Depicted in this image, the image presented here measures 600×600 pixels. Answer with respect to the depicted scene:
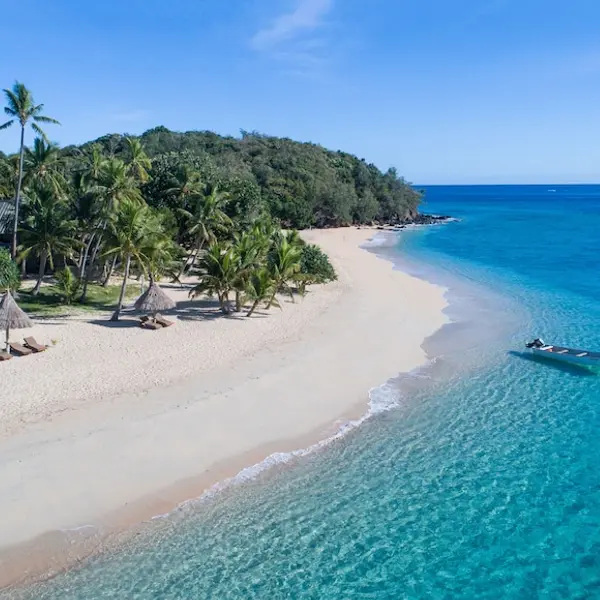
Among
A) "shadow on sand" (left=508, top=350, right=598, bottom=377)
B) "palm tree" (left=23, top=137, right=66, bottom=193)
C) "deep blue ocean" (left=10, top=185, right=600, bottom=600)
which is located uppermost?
"palm tree" (left=23, top=137, right=66, bottom=193)

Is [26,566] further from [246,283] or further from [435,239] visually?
[435,239]

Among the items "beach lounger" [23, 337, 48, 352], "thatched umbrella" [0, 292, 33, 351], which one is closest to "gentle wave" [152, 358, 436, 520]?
"beach lounger" [23, 337, 48, 352]

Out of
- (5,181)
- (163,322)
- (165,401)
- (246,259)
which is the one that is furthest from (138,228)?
(5,181)

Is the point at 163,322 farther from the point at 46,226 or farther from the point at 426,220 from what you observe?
the point at 426,220

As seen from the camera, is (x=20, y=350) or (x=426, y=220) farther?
(x=426, y=220)

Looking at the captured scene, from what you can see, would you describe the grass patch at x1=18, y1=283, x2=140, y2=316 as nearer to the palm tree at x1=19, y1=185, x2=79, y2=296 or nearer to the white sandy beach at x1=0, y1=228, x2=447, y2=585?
the palm tree at x1=19, y1=185, x2=79, y2=296

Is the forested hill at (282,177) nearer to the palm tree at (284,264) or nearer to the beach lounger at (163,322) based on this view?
the palm tree at (284,264)
